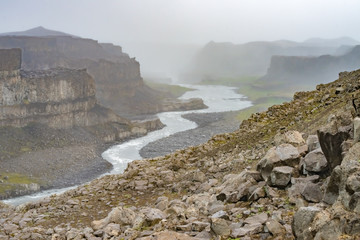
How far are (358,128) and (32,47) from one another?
180817mm

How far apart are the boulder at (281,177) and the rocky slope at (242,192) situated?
0.03 m

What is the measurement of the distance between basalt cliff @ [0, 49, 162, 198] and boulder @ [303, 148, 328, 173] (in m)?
57.4

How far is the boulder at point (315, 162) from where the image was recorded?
11211mm

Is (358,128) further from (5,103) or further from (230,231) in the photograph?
(5,103)

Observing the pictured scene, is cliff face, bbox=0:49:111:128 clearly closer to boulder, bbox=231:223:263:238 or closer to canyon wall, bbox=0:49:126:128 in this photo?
canyon wall, bbox=0:49:126:128

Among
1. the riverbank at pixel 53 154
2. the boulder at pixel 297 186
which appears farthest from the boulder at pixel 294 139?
the riverbank at pixel 53 154

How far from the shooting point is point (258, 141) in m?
20.2

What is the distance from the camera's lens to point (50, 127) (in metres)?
99.6

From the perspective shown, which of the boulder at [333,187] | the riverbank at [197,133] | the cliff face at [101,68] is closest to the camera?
the boulder at [333,187]

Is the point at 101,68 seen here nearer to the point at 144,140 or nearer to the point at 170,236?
the point at 144,140

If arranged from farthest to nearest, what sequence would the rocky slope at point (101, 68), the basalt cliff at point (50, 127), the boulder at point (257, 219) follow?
the rocky slope at point (101, 68) → the basalt cliff at point (50, 127) → the boulder at point (257, 219)

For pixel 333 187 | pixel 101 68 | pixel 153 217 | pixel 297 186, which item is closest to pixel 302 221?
pixel 333 187

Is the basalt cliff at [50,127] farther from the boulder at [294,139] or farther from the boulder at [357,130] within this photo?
the boulder at [357,130]

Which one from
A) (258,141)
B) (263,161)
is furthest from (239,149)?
(263,161)
